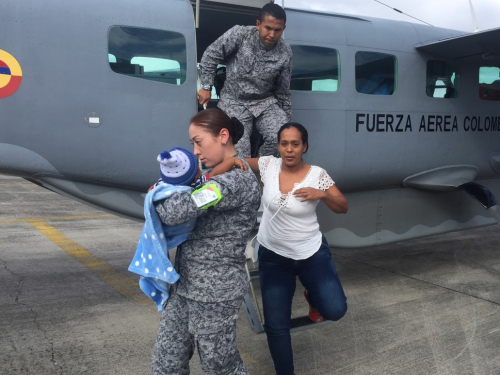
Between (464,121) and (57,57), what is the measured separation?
4519 mm

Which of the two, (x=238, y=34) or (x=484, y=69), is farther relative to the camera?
(x=484, y=69)

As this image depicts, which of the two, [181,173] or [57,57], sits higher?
[57,57]

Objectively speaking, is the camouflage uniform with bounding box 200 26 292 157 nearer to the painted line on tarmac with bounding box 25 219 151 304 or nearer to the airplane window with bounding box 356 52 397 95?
the airplane window with bounding box 356 52 397 95

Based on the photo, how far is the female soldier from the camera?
93.2 inches

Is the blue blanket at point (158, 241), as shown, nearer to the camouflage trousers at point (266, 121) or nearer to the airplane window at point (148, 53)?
the camouflage trousers at point (266, 121)

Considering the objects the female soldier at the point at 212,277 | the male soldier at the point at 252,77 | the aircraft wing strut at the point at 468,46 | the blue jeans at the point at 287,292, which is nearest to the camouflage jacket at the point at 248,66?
the male soldier at the point at 252,77

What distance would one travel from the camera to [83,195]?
14.5ft

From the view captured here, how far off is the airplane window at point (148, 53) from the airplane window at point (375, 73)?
75.2 inches

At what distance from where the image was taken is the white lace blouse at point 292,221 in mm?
3213

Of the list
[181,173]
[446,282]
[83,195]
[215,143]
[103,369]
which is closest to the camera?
[181,173]

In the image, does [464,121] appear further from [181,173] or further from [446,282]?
[181,173]

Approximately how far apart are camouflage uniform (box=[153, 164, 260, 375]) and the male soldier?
183 centimetres

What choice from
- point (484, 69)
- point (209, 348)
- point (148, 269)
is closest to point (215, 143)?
point (148, 269)

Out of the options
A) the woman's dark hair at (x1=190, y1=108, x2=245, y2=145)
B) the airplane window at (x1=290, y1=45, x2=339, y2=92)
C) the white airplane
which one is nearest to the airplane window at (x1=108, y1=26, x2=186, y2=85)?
the white airplane
